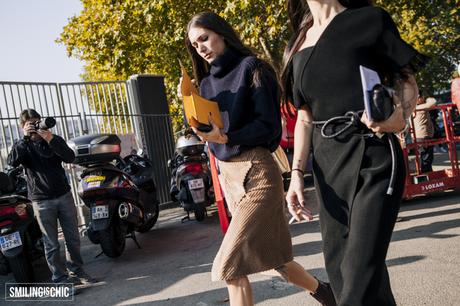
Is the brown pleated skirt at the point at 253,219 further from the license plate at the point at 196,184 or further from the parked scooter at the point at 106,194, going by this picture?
the license plate at the point at 196,184

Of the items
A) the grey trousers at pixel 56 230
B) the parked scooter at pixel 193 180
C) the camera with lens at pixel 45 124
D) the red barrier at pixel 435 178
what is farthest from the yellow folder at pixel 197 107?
the red barrier at pixel 435 178

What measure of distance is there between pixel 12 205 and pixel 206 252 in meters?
2.20

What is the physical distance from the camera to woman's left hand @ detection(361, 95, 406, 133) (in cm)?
206

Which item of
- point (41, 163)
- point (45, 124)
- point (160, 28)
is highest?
point (160, 28)

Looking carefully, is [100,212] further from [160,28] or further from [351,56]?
[160,28]

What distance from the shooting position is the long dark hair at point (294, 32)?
8.41 ft

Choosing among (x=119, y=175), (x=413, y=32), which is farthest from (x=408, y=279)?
(x=413, y=32)

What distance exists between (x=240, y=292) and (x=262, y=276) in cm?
206

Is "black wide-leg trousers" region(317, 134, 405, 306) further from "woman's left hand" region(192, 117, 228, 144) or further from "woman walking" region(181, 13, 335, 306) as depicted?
"woman's left hand" region(192, 117, 228, 144)

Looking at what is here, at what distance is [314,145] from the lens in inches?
96.8

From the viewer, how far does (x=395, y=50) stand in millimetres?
2195

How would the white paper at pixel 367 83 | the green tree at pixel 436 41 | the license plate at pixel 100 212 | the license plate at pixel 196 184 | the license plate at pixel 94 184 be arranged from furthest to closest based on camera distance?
the green tree at pixel 436 41
the license plate at pixel 196 184
the license plate at pixel 94 184
the license plate at pixel 100 212
the white paper at pixel 367 83

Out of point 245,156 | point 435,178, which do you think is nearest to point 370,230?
point 245,156

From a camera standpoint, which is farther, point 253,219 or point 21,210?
point 21,210
